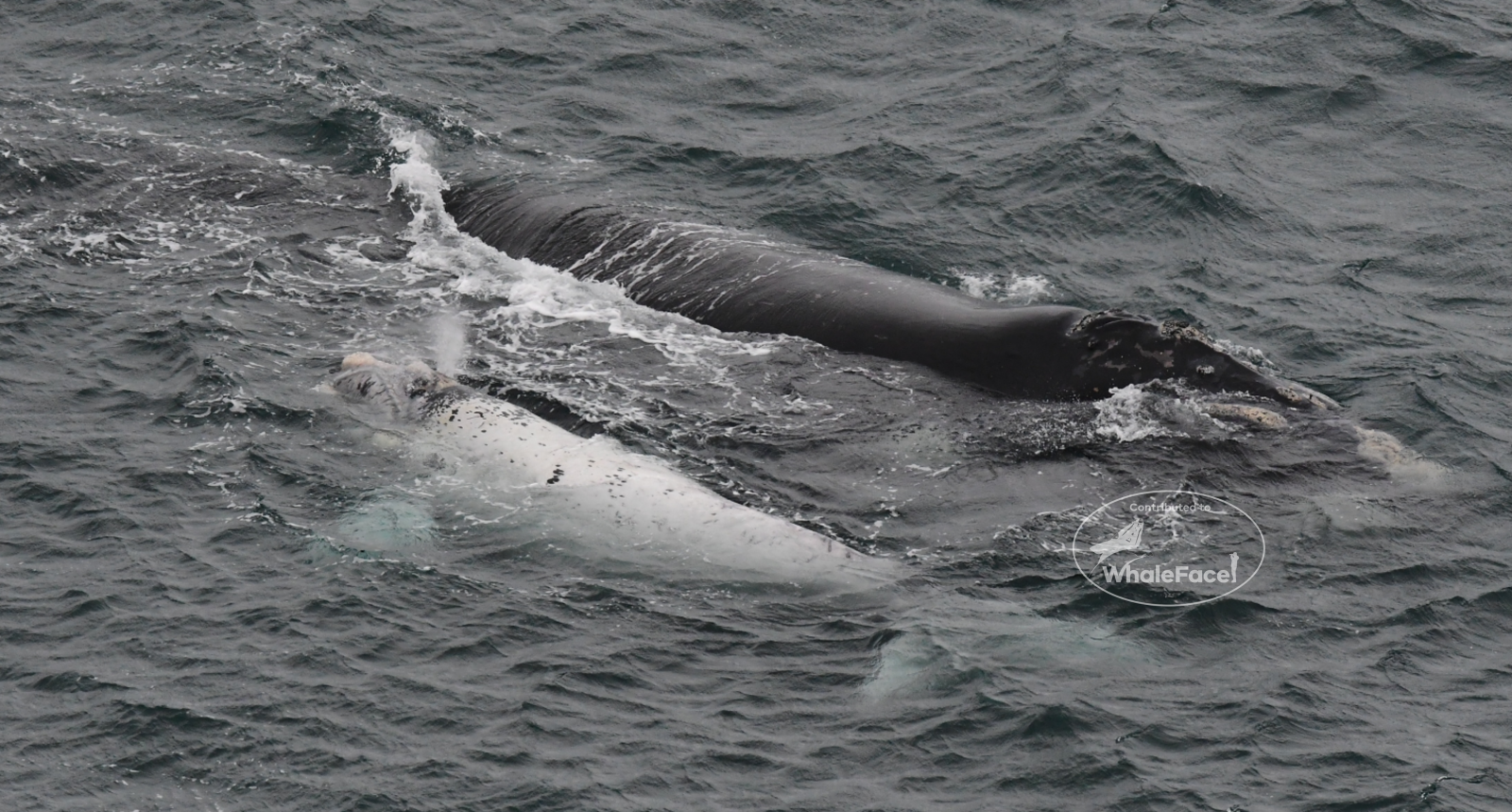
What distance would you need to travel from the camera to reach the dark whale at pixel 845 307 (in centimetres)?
2033

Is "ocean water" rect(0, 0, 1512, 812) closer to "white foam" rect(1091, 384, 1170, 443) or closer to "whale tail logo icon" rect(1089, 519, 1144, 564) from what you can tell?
"white foam" rect(1091, 384, 1170, 443)

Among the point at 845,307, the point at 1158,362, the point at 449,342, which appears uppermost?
the point at 1158,362

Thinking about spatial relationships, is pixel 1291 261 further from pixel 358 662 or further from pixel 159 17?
pixel 159 17

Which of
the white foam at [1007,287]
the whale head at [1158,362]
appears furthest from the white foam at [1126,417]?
the white foam at [1007,287]

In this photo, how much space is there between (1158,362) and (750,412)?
4731 millimetres

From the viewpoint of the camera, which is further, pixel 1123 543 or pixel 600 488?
pixel 600 488

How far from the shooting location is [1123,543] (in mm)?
17688

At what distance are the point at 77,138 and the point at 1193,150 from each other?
58.2ft

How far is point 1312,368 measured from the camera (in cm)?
2228

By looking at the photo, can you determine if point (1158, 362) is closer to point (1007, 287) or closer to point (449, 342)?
point (1007, 287)

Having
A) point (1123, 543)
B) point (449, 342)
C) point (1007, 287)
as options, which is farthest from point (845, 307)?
point (1123, 543)

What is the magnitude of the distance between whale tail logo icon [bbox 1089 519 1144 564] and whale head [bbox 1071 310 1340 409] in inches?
106

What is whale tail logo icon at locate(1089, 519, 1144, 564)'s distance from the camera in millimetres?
17562

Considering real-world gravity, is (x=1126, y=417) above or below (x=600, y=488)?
above
